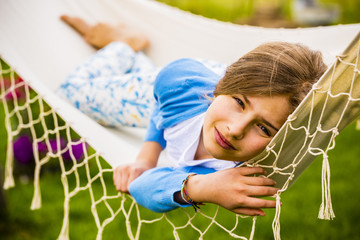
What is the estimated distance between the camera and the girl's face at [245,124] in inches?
33.1

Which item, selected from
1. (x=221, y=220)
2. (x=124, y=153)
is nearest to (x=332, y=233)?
(x=221, y=220)

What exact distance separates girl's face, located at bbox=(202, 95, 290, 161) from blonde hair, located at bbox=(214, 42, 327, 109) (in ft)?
0.06

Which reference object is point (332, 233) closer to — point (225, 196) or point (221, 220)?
point (221, 220)

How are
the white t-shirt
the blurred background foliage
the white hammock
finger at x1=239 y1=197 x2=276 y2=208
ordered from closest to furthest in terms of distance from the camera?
1. finger at x1=239 y1=197 x2=276 y2=208
2. the white t-shirt
3. the white hammock
4. the blurred background foliage

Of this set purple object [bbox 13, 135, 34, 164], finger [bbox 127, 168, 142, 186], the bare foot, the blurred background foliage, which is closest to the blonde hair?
finger [bbox 127, 168, 142, 186]

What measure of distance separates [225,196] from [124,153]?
0.44 m

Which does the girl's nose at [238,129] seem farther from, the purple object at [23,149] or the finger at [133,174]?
the purple object at [23,149]

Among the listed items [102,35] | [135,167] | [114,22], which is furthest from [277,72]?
[114,22]

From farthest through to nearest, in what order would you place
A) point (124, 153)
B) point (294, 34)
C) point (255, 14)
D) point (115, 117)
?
point (255, 14) < point (294, 34) < point (115, 117) < point (124, 153)

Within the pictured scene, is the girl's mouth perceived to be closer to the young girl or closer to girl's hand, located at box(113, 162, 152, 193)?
the young girl

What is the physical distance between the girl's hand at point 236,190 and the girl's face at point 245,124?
45mm

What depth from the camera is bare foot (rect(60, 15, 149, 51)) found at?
185 cm

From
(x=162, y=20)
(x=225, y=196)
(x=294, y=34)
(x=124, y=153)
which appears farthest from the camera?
(x=162, y=20)

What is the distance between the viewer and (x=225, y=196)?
846 millimetres
